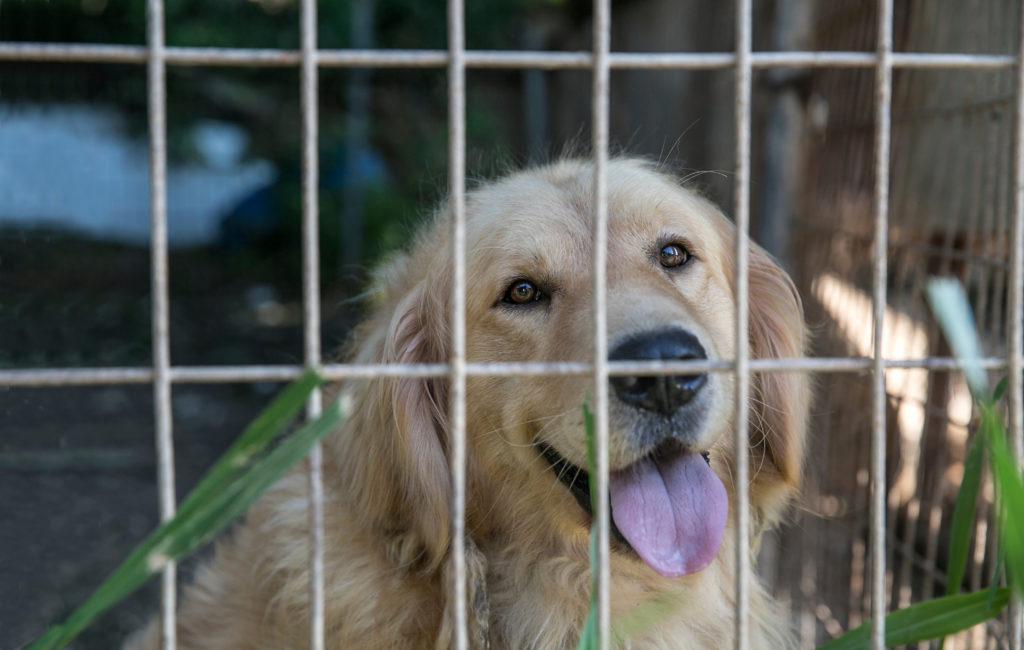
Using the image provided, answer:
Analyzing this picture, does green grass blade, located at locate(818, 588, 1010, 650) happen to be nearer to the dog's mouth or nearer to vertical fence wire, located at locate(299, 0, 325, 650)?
the dog's mouth

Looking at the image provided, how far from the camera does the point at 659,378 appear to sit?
72.5 inches

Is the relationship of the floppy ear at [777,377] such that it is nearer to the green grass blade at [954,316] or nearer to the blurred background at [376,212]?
the blurred background at [376,212]

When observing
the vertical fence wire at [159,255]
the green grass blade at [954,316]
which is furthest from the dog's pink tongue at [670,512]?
the vertical fence wire at [159,255]

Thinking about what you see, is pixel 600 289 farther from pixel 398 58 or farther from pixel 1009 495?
pixel 1009 495

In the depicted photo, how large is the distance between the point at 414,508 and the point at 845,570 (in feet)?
8.12

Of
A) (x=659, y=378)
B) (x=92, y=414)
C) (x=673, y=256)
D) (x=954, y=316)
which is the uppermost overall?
(x=673, y=256)

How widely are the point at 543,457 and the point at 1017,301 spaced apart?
1.14 m

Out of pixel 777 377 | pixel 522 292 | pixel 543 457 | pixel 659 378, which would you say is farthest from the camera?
pixel 777 377

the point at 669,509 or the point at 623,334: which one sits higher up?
the point at 623,334

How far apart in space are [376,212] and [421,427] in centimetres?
603

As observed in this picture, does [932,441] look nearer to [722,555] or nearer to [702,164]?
[722,555]

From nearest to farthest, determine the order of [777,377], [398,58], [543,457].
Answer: [398,58]
[543,457]
[777,377]

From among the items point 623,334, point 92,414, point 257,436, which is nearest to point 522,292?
point 623,334

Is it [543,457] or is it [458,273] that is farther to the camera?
[543,457]
